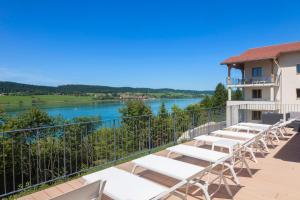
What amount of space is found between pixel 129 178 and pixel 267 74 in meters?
19.7

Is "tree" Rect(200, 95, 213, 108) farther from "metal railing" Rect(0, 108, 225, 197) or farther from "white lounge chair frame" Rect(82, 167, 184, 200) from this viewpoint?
"white lounge chair frame" Rect(82, 167, 184, 200)

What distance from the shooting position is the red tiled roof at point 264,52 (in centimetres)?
1717

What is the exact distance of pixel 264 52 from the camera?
19.2 m

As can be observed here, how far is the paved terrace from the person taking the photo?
9.50ft

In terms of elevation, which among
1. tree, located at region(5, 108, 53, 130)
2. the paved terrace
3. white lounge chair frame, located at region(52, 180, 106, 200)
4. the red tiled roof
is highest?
the red tiled roof

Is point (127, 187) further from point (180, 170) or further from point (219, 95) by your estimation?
point (219, 95)

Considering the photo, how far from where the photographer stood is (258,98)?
19.8 meters

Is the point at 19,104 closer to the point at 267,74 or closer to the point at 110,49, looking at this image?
the point at 110,49

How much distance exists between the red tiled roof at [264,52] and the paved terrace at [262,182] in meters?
15.0

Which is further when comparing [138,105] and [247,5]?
[138,105]

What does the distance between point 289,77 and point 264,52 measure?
10.5 feet

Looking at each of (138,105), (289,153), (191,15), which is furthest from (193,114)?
(138,105)

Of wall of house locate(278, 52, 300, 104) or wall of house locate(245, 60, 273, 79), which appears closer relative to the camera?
wall of house locate(278, 52, 300, 104)

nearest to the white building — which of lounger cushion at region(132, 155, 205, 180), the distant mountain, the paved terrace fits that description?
the paved terrace
